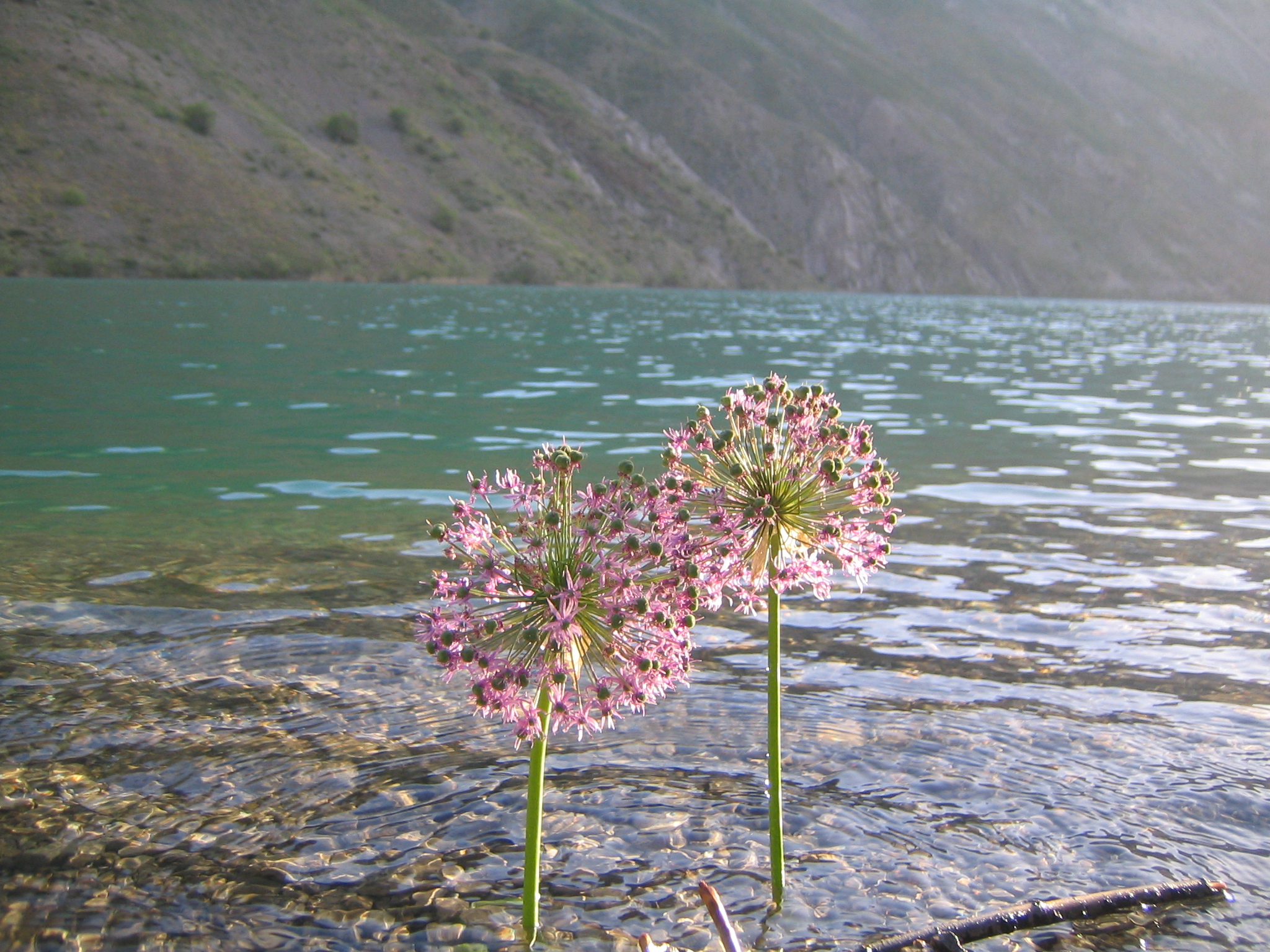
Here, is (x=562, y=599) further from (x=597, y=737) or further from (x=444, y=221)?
(x=444, y=221)

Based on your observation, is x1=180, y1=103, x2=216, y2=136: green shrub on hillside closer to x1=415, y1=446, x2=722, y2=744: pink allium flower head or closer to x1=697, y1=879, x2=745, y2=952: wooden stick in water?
x1=415, y1=446, x2=722, y2=744: pink allium flower head

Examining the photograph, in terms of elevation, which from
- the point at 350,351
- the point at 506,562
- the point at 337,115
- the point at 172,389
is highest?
the point at 337,115

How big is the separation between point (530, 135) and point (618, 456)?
115813 millimetres

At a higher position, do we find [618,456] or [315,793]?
[618,456]

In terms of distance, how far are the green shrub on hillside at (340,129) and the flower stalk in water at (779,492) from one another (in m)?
106

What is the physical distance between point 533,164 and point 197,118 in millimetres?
40613

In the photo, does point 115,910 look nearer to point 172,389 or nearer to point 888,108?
point 172,389

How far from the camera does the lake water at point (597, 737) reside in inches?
174

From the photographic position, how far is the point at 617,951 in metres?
4.09

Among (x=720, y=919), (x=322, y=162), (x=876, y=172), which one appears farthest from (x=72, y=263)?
(x=876, y=172)

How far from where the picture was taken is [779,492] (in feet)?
11.5

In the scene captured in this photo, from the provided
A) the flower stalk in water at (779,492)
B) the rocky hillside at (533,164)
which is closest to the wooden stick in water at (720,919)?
the flower stalk in water at (779,492)

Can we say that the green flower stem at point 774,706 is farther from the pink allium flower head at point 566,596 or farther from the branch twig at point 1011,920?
the branch twig at point 1011,920

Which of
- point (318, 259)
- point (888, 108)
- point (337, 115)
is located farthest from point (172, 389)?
point (888, 108)
